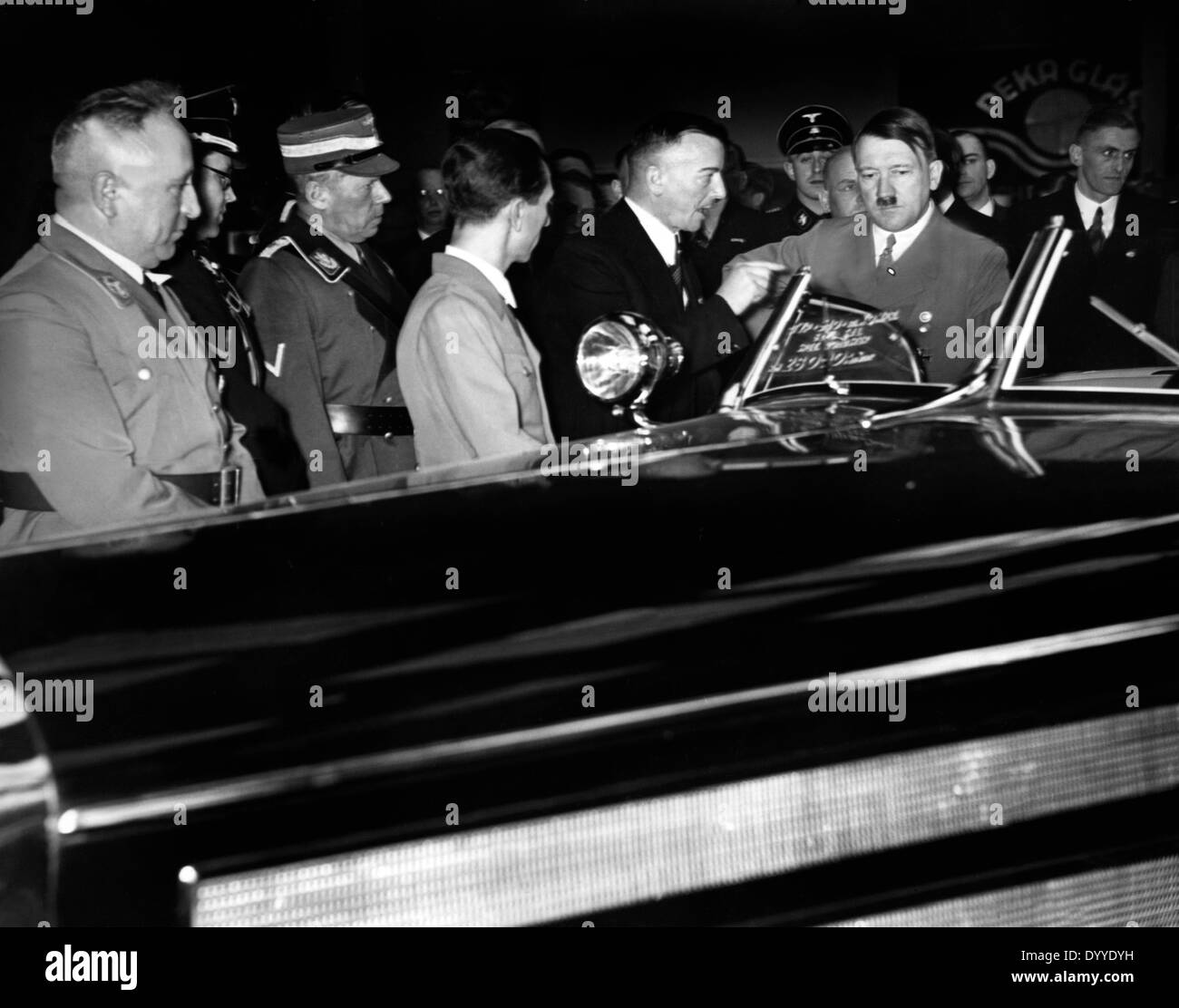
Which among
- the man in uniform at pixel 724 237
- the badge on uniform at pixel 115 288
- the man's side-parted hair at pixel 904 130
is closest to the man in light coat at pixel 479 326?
the badge on uniform at pixel 115 288

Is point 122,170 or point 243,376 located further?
point 243,376

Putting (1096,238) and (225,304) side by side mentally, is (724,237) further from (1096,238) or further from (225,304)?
(1096,238)

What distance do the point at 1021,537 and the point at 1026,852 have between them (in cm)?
35

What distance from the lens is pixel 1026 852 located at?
4.40 feet

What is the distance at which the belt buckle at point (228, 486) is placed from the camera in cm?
247

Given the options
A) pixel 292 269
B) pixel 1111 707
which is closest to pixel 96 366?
pixel 292 269

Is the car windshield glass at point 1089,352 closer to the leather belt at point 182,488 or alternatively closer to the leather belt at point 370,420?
the leather belt at point 182,488

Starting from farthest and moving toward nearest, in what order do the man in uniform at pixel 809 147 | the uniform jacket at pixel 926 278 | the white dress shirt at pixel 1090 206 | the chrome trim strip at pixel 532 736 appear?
the man in uniform at pixel 809 147, the white dress shirt at pixel 1090 206, the uniform jacket at pixel 926 278, the chrome trim strip at pixel 532 736

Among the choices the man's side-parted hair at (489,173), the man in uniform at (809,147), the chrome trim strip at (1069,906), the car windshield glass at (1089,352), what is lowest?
the chrome trim strip at (1069,906)

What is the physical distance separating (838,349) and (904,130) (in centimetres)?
85

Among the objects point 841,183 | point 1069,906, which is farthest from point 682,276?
point 1069,906

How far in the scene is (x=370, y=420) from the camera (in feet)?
10.9

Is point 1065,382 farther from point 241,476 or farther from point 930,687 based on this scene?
point 241,476
